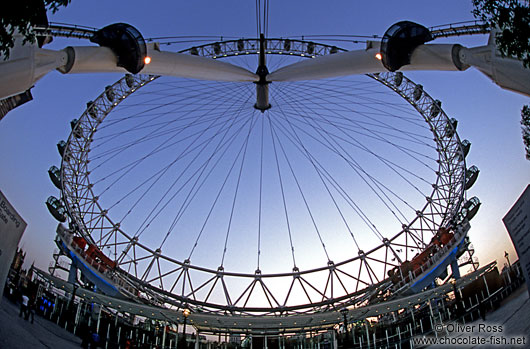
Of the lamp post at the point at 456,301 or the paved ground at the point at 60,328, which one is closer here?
the paved ground at the point at 60,328

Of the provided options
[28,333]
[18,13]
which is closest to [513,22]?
[18,13]

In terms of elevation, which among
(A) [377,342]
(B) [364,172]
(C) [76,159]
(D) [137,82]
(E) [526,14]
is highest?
(D) [137,82]

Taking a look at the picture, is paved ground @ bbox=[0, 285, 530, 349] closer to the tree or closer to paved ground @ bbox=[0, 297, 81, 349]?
paved ground @ bbox=[0, 297, 81, 349]

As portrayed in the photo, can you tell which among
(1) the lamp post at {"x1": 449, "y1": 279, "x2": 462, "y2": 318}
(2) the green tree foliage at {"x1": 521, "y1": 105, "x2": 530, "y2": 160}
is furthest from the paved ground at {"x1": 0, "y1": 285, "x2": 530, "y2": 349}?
(2) the green tree foliage at {"x1": 521, "y1": 105, "x2": 530, "y2": 160}

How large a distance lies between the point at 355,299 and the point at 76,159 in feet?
97.0

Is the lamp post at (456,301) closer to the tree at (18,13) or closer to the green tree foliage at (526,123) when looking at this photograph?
the green tree foliage at (526,123)

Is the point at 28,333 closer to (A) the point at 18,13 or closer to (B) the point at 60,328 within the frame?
(B) the point at 60,328

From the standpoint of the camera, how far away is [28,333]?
845 inches

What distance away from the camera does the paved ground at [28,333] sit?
61.6 feet

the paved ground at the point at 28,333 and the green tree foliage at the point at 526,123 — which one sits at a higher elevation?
the green tree foliage at the point at 526,123

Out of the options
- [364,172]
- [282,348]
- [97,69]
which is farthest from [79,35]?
[282,348]

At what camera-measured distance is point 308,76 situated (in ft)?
86.0

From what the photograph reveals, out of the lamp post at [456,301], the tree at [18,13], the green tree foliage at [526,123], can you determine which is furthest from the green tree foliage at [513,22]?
the lamp post at [456,301]

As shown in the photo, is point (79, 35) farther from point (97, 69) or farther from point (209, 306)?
point (209, 306)
